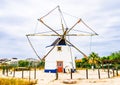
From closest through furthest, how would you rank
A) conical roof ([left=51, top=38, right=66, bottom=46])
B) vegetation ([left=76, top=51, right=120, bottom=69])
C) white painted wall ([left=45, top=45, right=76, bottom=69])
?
1. white painted wall ([left=45, top=45, right=76, bottom=69])
2. conical roof ([left=51, top=38, right=66, bottom=46])
3. vegetation ([left=76, top=51, right=120, bottom=69])

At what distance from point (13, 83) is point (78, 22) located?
81.0 ft

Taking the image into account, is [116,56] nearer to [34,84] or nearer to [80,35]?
[80,35]

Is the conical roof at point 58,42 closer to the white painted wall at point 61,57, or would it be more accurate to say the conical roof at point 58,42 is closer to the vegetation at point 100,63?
the white painted wall at point 61,57

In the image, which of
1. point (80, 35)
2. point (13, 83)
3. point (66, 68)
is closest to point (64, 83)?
point (13, 83)

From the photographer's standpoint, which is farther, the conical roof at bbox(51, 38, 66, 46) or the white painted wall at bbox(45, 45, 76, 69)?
the conical roof at bbox(51, 38, 66, 46)

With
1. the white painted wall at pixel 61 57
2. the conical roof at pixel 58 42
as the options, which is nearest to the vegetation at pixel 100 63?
the white painted wall at pixel 61 57

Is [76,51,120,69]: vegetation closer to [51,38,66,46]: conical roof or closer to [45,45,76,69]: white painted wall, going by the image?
[45,45,76,69]: white painted wall

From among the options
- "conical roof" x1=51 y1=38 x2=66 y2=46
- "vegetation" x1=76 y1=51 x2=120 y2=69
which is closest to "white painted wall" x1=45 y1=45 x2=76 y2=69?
Answer: "conical roof" x1=51 y1=38 x2=66 y2=46

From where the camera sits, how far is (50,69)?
42.0 m

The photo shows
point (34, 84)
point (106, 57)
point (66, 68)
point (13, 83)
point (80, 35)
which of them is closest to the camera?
point (13, 83)

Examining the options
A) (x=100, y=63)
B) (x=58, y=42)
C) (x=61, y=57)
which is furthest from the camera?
(x=100, y=63)

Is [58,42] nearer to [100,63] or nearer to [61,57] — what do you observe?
[61,57]

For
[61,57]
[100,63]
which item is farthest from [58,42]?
[100,63]

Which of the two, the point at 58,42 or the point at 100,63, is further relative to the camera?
the point at 100,63
